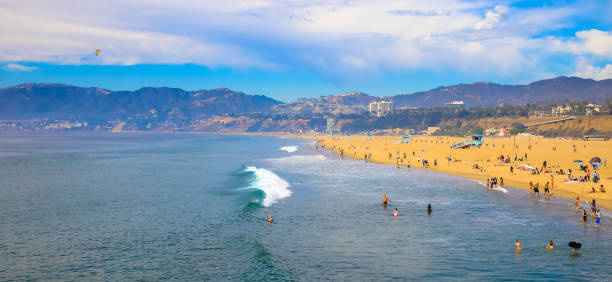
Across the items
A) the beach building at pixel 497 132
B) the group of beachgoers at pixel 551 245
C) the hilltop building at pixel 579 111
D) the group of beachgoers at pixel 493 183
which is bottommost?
the group of beachgoers at pixel 551 245

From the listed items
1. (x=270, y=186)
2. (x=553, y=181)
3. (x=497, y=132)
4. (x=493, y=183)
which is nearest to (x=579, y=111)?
(x=497, y=132)

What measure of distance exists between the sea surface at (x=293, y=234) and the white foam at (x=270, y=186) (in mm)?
479

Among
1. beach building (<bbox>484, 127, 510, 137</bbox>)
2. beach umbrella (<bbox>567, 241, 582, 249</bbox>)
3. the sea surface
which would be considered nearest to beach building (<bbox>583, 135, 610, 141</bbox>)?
beach building (<bbox>484, 127, 510, 137</bbox>)

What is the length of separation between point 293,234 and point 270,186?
72.8 feet

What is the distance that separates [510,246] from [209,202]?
27.0 meters

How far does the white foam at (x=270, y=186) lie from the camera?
42188 mm

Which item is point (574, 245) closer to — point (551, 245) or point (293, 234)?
point (551, 245)

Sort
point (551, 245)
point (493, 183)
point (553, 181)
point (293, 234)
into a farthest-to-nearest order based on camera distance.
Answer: point (493, 183) < point (553, 181) < point (293, 234) < point (551, 245)

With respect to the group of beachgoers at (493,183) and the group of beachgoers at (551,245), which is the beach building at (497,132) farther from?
the group of beachgoers at (551,245)

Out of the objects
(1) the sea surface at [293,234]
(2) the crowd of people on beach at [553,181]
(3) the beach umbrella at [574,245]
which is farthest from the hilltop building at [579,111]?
(3) the beach umbrella at [574,245]

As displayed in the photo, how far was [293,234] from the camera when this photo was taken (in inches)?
1136

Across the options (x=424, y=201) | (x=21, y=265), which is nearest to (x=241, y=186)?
(x=424, y=201)

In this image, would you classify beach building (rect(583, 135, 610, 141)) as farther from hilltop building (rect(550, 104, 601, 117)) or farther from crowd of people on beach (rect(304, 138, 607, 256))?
crowd of people on beach (rect(304, 138, 607, 256))

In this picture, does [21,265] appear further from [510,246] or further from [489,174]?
[489,174]
